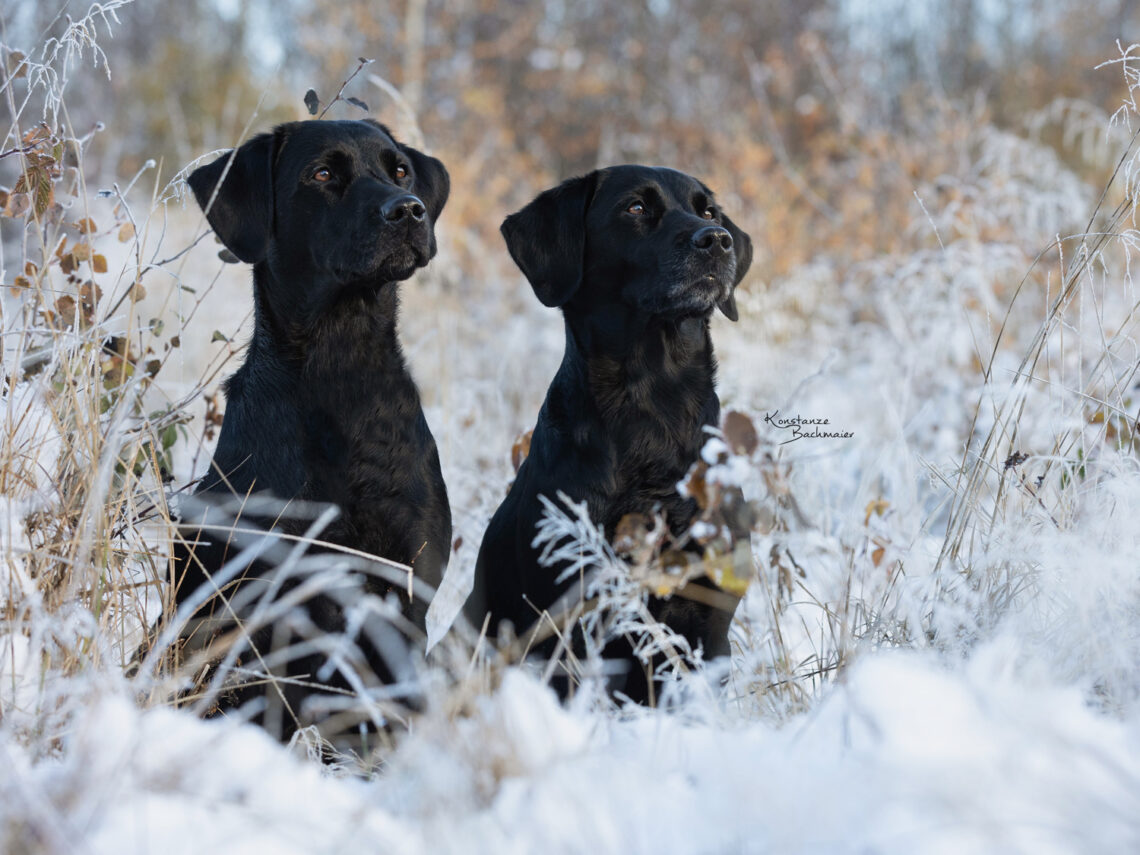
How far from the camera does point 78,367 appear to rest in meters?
2.62

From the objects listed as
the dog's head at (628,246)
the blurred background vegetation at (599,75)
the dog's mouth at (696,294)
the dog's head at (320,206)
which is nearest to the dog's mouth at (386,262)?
the dog's head at (320,206)

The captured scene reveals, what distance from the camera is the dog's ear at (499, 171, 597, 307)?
2840mm

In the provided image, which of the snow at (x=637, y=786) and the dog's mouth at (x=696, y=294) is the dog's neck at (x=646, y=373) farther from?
the snow at (x=637, y=786)

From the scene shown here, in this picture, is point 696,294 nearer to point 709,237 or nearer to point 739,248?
point 709,237

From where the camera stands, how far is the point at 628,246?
2883mm

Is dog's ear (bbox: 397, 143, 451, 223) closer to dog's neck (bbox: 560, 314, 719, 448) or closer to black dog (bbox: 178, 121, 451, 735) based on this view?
black dog (bbox: 178, 121, 451, 735)

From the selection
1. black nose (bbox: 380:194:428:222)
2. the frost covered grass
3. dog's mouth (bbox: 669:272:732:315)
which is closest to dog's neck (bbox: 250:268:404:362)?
black nose (bbox: 380:194:428:222)

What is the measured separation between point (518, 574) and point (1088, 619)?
Result: 1.30 meters

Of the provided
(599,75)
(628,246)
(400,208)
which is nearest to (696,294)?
(628,246)

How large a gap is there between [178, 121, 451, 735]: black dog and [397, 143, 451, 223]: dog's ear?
17 cm

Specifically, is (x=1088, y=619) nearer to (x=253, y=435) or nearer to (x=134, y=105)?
(x=253, y=435)

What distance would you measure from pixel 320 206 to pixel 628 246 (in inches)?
31.9

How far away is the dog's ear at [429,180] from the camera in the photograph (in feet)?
9.90

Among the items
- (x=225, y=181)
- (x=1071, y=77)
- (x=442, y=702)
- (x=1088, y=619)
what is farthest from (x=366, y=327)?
(x=1071, y=77)
